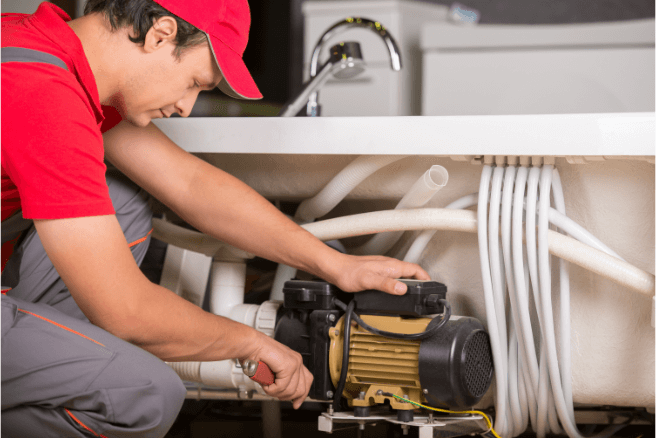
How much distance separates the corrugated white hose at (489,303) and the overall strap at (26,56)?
0.59 metres

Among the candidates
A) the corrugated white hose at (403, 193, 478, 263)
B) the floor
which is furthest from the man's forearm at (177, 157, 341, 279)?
the floor

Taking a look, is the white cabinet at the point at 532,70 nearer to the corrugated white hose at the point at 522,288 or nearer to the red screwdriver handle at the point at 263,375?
the corrugated white hose at the point at 522,288

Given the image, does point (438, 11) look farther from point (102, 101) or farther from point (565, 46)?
point (102, 101)

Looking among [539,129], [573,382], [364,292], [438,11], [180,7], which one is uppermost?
[438,11]

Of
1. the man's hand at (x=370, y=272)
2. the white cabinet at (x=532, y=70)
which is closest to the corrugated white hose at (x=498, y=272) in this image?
the man's hand at (x=370, y=272)

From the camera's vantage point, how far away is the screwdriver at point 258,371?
0.86 metres

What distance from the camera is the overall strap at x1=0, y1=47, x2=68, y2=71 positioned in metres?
0.70

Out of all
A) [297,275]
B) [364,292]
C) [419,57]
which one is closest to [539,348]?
[364,292]

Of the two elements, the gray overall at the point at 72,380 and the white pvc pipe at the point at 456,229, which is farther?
the white pvc pipe at the point at 456,229

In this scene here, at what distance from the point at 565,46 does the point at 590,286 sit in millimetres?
1465

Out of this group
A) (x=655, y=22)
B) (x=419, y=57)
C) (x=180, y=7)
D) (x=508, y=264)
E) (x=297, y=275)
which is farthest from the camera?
(x=419, y=57)

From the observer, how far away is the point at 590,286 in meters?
0.94

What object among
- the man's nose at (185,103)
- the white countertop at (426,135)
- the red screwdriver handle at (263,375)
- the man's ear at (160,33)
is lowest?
the red screwdriver handle at (263,375)

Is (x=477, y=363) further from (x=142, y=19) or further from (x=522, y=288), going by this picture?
(x=142, y=19)
